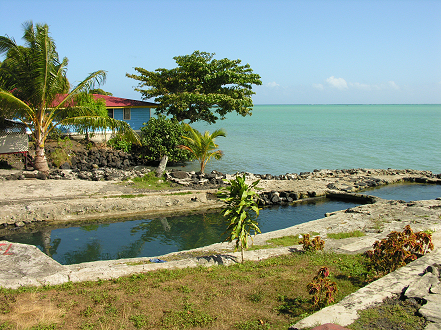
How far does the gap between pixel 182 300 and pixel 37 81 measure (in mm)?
16091

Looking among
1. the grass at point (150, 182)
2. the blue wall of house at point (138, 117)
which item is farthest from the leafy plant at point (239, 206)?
the blue wall of house at point (138, 117)

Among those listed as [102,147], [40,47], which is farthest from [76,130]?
[40,47]

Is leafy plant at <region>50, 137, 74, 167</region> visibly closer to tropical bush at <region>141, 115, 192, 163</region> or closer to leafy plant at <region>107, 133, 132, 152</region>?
leafy plant at <region>107, 133, 132, 152</region>

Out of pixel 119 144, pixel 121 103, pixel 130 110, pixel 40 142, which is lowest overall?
pixel 119 144

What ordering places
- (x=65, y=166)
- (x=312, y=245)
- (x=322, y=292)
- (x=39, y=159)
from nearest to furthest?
1. (x=322, y=292)
2. (x=312, y=245)
3. (x=39, y=159)
4. (x=65, y=166)

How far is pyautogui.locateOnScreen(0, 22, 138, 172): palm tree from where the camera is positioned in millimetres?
18328

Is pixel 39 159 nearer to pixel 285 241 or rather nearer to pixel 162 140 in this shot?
pixel 162 140

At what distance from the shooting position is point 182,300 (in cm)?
709

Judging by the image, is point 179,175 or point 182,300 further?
point 179,175

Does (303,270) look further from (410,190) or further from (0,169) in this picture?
(410,190)

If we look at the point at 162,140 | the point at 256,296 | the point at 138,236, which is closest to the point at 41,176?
the point at 138,236

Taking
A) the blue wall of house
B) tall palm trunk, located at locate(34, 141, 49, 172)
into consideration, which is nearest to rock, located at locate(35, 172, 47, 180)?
tall palm trunk, located at locate(34, 141, 49, 172)

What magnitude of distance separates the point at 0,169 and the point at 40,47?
24.6 ft

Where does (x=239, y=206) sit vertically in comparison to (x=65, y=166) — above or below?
above
